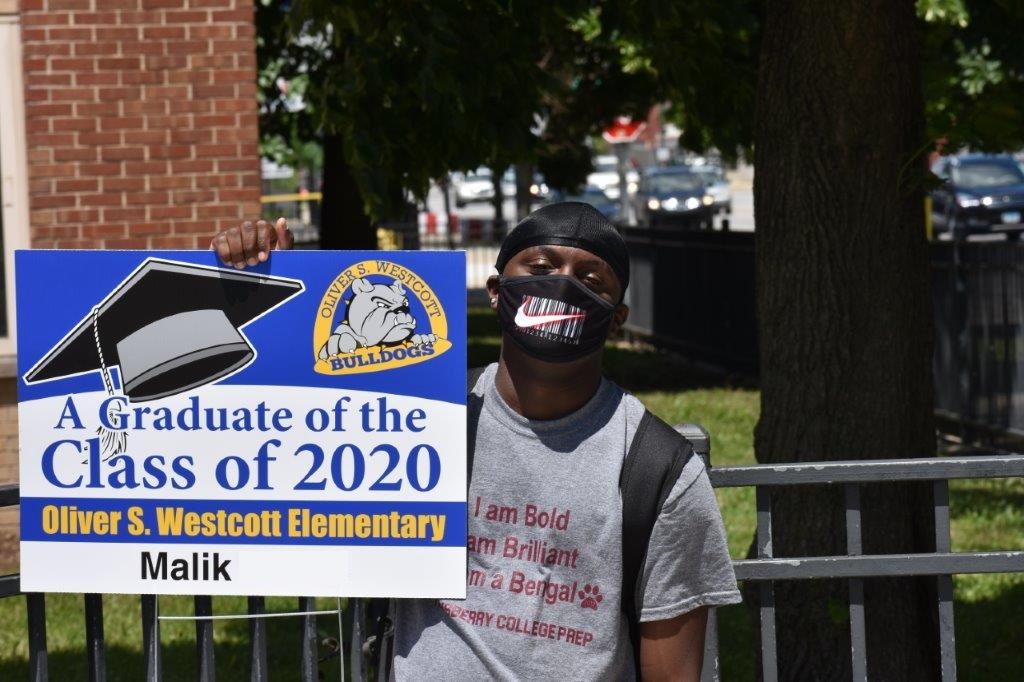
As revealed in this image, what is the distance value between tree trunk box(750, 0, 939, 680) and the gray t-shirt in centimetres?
232

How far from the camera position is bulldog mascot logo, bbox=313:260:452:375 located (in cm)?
281

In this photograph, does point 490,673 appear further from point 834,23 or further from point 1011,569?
point 834,23

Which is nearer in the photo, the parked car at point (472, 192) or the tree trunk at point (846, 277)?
the tree trunk at point (846, 277)

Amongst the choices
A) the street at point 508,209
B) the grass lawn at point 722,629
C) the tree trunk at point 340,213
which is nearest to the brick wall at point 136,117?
the grass lawn at point 722,629

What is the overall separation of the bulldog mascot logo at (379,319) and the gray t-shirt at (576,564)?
1.26 ft

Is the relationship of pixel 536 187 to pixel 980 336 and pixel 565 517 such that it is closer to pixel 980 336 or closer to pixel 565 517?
pixel 980 336

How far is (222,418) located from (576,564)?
2.73ft

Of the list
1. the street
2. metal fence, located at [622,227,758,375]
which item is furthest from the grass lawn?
the street

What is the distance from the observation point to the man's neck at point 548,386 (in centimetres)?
251

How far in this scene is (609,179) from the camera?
61.2 meters

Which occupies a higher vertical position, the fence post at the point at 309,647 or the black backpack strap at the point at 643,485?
the black backpack strap at the point at 643,485

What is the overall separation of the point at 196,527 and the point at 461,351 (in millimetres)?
635

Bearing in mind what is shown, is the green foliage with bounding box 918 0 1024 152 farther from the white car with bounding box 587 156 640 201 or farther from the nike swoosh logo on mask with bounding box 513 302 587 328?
the white car with bounding box 587 156 640 201

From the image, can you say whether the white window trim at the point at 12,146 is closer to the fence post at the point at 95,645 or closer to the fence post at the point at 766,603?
the fence post at the point at 95,645
